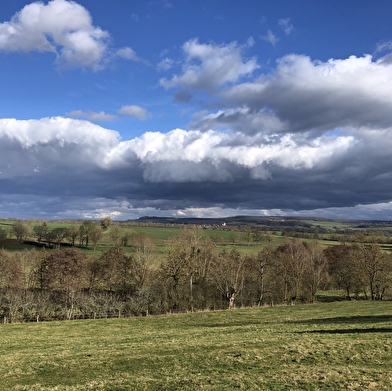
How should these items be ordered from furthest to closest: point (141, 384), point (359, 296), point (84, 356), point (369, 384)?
1. point (359, 296)
2. point (84, 356)
3. point (141, 384)
4. point (369, 384)

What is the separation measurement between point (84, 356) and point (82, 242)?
118 m

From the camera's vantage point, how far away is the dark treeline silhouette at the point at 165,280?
56.9 m

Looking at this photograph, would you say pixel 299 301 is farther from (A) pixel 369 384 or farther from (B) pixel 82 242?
(B) pixel 82 242

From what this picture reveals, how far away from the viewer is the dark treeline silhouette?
187 feet

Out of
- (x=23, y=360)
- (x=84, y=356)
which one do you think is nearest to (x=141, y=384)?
(x=84, y=356)

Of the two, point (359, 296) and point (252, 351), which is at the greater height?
point (252, 351)

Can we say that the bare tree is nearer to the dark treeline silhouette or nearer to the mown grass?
the dark treeline silhouette

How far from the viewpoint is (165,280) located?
66.8 m

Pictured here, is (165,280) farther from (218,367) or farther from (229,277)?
(218,367)

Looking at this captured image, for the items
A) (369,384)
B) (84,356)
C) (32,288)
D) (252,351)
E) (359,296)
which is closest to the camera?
(369,384)

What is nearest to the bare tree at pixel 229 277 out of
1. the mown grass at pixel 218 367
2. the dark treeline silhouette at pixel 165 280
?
the dark treeline silhouette at pixel 165 280

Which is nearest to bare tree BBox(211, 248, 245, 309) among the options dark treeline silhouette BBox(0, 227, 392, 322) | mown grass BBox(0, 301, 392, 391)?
dark treeline silhouette BBox(0, 227, 392, 322)

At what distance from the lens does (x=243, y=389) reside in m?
12.4

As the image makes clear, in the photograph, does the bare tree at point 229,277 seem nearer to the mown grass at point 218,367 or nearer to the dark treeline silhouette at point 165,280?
the dark treeline silhouette at point 165,280
